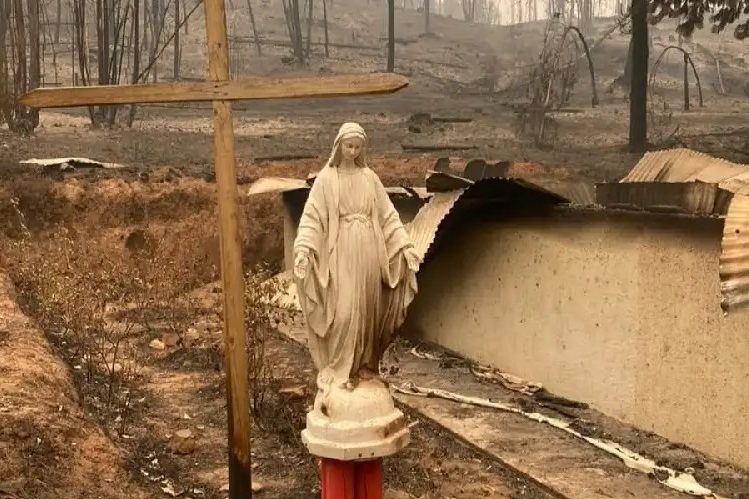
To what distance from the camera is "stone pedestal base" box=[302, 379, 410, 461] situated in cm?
548

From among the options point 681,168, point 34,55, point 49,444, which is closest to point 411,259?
point 49,444

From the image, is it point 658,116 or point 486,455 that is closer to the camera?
point 486,455

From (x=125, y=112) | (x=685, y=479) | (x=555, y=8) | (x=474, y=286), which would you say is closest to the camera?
(x=685, y=479)

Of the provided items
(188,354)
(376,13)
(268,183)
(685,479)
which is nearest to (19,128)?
(268,183)

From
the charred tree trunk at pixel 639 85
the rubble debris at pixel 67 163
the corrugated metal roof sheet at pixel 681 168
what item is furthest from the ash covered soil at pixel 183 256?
the corrugated metal roof sheet at pixel 681 168

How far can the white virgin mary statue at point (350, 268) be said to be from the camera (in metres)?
5.53

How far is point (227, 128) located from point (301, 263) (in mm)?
1222

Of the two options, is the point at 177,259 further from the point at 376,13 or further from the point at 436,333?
the point at 376,13

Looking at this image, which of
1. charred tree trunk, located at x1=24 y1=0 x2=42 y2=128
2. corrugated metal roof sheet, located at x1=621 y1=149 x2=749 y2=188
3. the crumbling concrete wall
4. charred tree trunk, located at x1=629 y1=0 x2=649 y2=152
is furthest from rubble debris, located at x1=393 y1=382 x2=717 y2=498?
charred tree trunk, located at x1=24 y1=0 x2=42 y2=128

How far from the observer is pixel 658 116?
1037 inches

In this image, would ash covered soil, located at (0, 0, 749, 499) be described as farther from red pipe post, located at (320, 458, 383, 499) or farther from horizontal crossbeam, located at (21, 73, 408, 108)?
horizontal crossbeam, located at (21, 73, 408, 108)

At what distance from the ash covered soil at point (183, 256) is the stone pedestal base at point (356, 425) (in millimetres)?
1773

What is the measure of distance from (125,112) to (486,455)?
20.4m

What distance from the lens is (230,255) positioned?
6.17 meters
